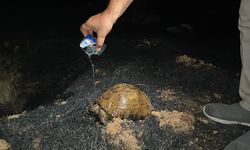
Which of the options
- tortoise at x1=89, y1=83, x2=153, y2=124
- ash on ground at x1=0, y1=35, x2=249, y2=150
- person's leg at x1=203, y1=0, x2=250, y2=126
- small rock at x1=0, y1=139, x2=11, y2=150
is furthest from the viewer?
tortoise at x1=89, y1=83, x2=153, y2=124

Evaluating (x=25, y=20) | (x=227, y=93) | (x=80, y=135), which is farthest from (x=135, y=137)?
(x=25, y=20)

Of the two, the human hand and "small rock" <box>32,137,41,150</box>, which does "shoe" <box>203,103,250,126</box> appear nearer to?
the human hand

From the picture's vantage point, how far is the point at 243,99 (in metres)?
2.88

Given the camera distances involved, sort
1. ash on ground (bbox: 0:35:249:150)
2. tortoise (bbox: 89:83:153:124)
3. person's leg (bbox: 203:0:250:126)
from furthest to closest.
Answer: tortoise (bbox: 89:83:153:124) < ash on ground (bbox: 0:35:249:150) < person's leg (bbox: 203:0:250:126)

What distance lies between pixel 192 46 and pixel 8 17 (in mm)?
3334

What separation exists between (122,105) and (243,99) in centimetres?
113

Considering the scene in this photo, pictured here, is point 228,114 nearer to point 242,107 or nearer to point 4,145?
point 242,107

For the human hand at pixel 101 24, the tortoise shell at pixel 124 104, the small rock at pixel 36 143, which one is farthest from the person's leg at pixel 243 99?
the small rock at pixel 36 143

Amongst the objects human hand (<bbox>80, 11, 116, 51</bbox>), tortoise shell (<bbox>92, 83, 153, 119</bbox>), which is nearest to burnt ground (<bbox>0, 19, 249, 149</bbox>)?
tortoise shell (<bbox>92, 83, 153, 119</bbox>)

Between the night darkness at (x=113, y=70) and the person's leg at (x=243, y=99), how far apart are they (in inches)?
3.9

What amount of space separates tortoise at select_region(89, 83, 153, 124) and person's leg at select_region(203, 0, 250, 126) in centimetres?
65

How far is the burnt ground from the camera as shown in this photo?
288cm

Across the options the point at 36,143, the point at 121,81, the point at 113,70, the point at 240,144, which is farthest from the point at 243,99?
the point at 36,143

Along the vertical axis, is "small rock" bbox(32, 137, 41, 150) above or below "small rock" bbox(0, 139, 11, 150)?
below
